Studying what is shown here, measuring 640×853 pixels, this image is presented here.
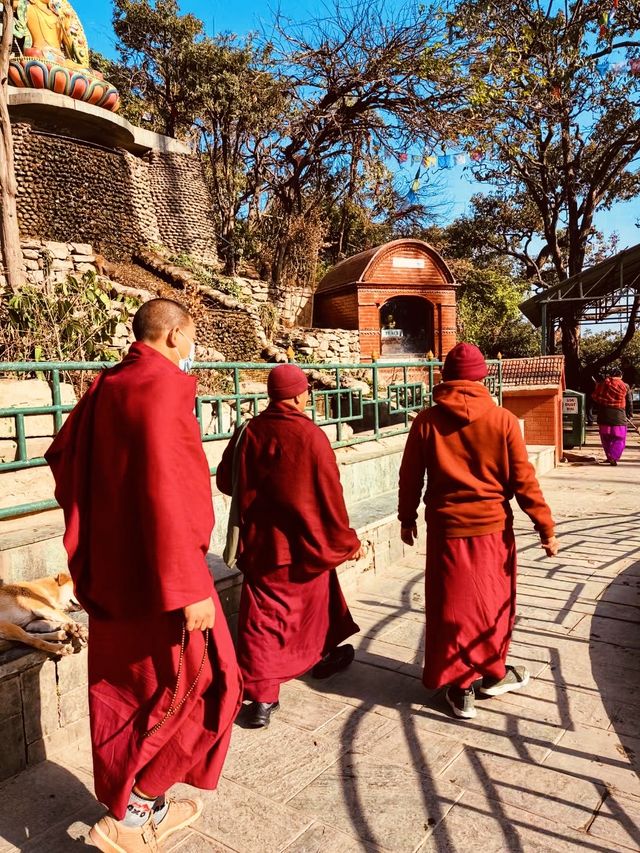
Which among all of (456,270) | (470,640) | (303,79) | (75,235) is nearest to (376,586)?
(470,640)

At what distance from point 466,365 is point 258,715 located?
205 centimetres

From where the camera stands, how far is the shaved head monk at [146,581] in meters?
1.89

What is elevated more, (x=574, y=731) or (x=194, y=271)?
(x=194, y=271)

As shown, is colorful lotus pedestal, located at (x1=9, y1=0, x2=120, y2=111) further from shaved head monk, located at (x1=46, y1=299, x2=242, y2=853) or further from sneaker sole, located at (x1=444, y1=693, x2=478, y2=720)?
sneaker sole, located at (x1=444, y1=693, x2=478, y2=720)

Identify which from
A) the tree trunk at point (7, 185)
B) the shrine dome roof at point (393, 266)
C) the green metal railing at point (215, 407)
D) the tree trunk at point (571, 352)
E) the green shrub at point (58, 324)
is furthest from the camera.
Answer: the tree trunk at point (571, 352)

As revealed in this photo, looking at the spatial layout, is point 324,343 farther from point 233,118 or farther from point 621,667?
point 621,667

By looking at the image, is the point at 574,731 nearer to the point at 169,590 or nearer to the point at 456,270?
the point at 169,590

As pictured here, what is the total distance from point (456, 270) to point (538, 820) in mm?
23196

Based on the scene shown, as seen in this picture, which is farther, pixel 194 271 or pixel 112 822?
pixel 194 271

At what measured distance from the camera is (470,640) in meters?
2.98

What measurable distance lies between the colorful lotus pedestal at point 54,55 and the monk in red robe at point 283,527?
17323 mm

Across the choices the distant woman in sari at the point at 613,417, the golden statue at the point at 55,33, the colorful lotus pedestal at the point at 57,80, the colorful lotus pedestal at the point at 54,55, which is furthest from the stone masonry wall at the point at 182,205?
the distant woman in sari at the point at 613,417

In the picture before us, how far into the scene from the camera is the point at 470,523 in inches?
117

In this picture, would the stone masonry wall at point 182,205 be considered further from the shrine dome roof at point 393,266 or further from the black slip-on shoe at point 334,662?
the black slip-on shoe at point 334,662
